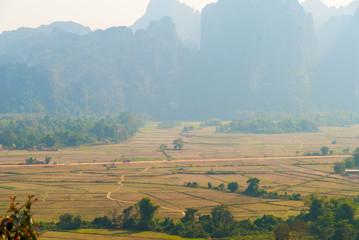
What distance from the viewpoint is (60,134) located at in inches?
3164

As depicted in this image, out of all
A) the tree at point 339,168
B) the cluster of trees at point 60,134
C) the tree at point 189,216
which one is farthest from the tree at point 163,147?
the tree at point 189,216

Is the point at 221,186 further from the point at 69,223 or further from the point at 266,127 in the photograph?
the point at 266,127

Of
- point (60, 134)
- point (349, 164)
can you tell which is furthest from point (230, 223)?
point (60, 134)

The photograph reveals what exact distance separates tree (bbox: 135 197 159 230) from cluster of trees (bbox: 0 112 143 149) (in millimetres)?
47987

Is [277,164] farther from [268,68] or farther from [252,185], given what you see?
[268,68]

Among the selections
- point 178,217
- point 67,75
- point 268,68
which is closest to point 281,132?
point 268,68

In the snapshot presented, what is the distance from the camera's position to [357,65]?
172m

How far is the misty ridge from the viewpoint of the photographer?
157875 mm

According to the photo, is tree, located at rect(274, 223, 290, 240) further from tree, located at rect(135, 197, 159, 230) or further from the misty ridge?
the misty ridge

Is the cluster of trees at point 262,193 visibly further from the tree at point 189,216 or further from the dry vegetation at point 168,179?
the tree at point 189,216

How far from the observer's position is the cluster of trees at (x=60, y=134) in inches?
2948

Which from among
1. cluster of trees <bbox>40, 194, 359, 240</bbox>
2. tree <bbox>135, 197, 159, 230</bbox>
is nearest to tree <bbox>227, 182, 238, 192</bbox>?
cluster of trees <bbox>40, 194, 359, 240</bbox>

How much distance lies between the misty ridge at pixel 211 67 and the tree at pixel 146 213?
12164 cm

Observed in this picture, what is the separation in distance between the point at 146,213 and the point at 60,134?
179ft
